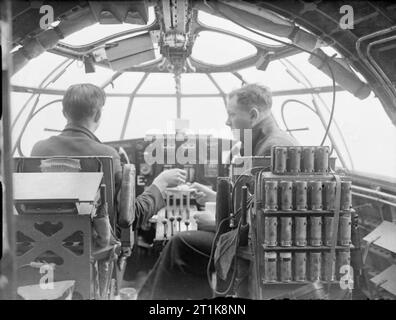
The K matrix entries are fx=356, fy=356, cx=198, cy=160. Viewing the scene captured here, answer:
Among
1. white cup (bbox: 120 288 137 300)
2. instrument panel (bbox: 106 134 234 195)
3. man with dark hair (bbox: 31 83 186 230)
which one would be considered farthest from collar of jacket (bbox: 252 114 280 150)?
instrument panel (bbox: 106 134 234 195)

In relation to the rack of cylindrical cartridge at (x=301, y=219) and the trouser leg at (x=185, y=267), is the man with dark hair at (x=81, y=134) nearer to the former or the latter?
the trouser leg at (x=185, y=267)

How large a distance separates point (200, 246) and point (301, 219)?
2.75ft

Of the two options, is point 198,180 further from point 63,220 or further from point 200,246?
point 63,220

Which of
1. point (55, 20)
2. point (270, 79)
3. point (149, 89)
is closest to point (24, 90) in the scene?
point (149, 89)

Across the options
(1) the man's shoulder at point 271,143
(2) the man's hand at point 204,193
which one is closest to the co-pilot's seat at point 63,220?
(1) the man's shoulder at point 271,143

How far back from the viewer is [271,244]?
1553mm

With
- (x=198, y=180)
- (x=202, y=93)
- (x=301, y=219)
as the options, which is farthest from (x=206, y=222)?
(x=202, y=93)

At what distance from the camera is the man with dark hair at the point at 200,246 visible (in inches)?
86.0

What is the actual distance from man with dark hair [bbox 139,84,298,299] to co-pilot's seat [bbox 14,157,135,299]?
52cm

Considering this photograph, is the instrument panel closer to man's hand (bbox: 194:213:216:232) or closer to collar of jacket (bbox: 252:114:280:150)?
man's hand (bbox: 194:213:216:232)

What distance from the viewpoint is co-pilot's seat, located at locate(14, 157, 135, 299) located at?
4.79 feet

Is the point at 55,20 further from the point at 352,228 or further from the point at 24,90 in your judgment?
the point at 24,90
